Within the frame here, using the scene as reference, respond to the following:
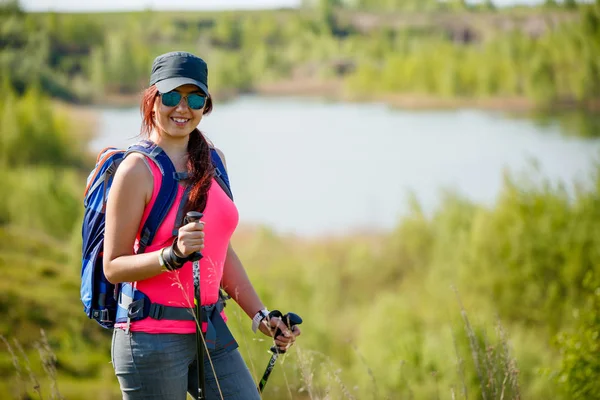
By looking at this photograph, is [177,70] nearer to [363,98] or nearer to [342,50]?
[363,98]

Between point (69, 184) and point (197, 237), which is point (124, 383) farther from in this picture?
point (69, 184)

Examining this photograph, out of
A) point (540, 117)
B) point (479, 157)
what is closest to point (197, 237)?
point (479, 157)

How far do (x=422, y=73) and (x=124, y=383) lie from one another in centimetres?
7126

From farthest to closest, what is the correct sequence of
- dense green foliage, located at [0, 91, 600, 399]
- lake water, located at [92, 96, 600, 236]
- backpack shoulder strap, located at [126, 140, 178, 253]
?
lake water, located at [92, 96, 600, 236], dense green foliage, located at [0, 91, 600, 399], backpack shoulder strap, located at [126, 140, 178, 253]

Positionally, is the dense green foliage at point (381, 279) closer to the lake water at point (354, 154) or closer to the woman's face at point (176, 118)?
the lake water at point (354, 154)

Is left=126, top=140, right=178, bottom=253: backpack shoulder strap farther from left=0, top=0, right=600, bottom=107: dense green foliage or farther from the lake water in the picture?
left=0, top=0, right=600, bottom=107: dense green foliage

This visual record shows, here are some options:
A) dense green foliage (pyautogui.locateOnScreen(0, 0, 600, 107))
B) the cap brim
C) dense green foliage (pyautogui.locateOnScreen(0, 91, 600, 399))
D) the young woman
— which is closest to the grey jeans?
the young woman

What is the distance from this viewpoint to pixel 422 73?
71.1 meters

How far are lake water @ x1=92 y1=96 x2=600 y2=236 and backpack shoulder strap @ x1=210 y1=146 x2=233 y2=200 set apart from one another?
2059 inches

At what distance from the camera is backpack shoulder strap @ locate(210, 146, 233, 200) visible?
205 centimetres

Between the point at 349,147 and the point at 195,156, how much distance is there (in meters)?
64.4

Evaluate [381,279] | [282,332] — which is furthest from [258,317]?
[381,279]

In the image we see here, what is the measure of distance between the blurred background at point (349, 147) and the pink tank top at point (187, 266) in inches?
1159

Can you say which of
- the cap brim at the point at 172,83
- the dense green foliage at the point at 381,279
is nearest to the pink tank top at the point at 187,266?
the cap brim at the point at 172,83
